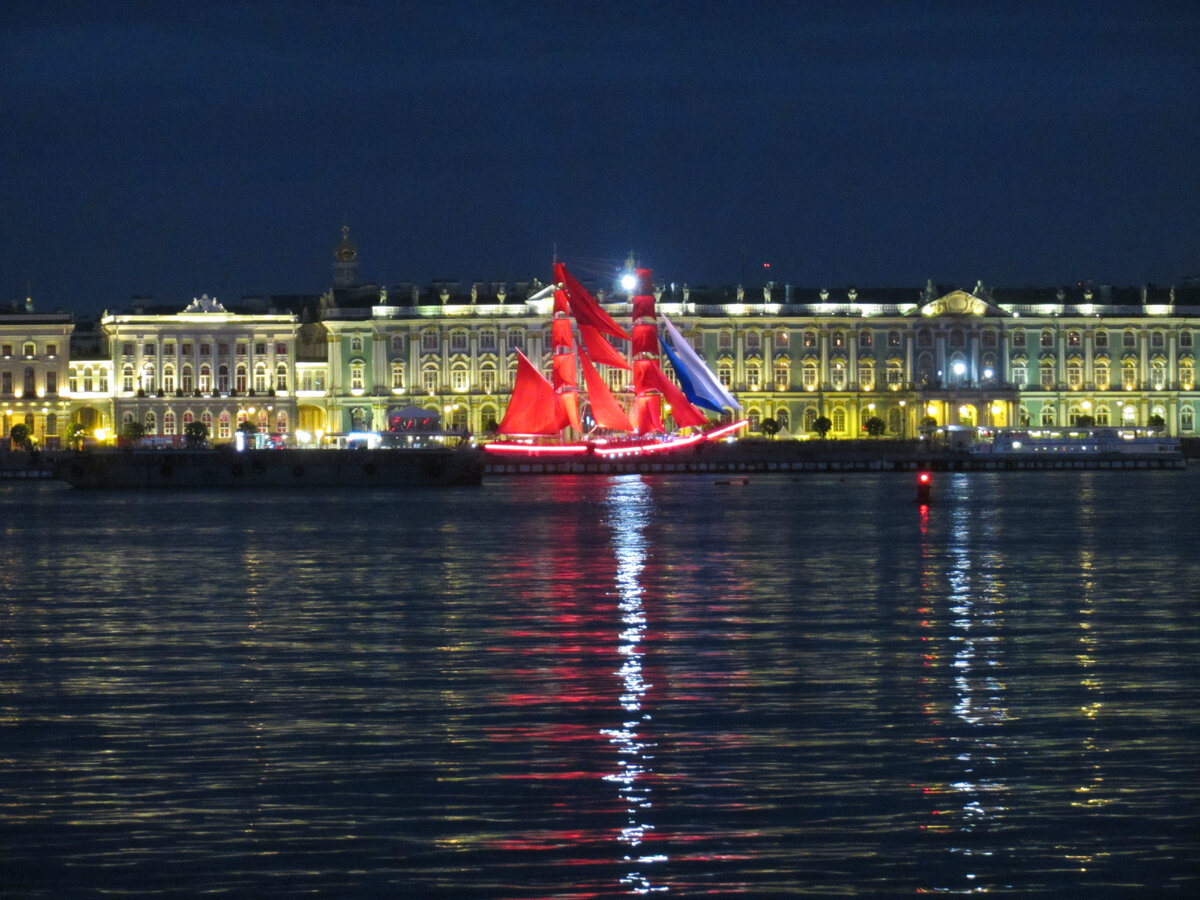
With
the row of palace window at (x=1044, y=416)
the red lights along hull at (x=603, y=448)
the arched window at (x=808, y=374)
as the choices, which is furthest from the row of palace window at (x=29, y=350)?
the arched window at (x=808, y=374)

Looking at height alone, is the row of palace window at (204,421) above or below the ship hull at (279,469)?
above

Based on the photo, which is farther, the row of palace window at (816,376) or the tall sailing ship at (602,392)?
the row of palace window at (816,376)

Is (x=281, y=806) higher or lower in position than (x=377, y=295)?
lower

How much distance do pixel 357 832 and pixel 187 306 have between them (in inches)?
4147

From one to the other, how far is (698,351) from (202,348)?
26790mm

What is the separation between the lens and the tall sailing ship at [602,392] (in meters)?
88.2

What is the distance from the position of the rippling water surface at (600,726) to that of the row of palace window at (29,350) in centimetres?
8253

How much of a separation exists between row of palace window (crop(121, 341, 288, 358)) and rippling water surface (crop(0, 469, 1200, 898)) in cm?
8140

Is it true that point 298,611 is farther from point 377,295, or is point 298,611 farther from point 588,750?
point 377,295

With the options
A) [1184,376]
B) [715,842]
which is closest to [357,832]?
[715,842]

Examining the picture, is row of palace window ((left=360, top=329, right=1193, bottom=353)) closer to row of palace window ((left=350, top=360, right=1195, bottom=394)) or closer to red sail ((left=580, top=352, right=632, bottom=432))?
row of palace window ((left=350, top=360, right=1195, bottom=394))

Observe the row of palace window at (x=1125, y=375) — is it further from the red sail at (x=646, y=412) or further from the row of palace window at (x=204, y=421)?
the row of palace window at (x=204, y=421)

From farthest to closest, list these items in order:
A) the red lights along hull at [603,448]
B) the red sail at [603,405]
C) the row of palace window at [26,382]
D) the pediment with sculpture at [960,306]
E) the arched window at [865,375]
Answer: the arched window at [865,375], the pediment with sculpture at [960,306], the row of palace window at [26,382], the red lights along hull at [603,448], the red sail at [603,405]

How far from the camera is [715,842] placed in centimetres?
1088
